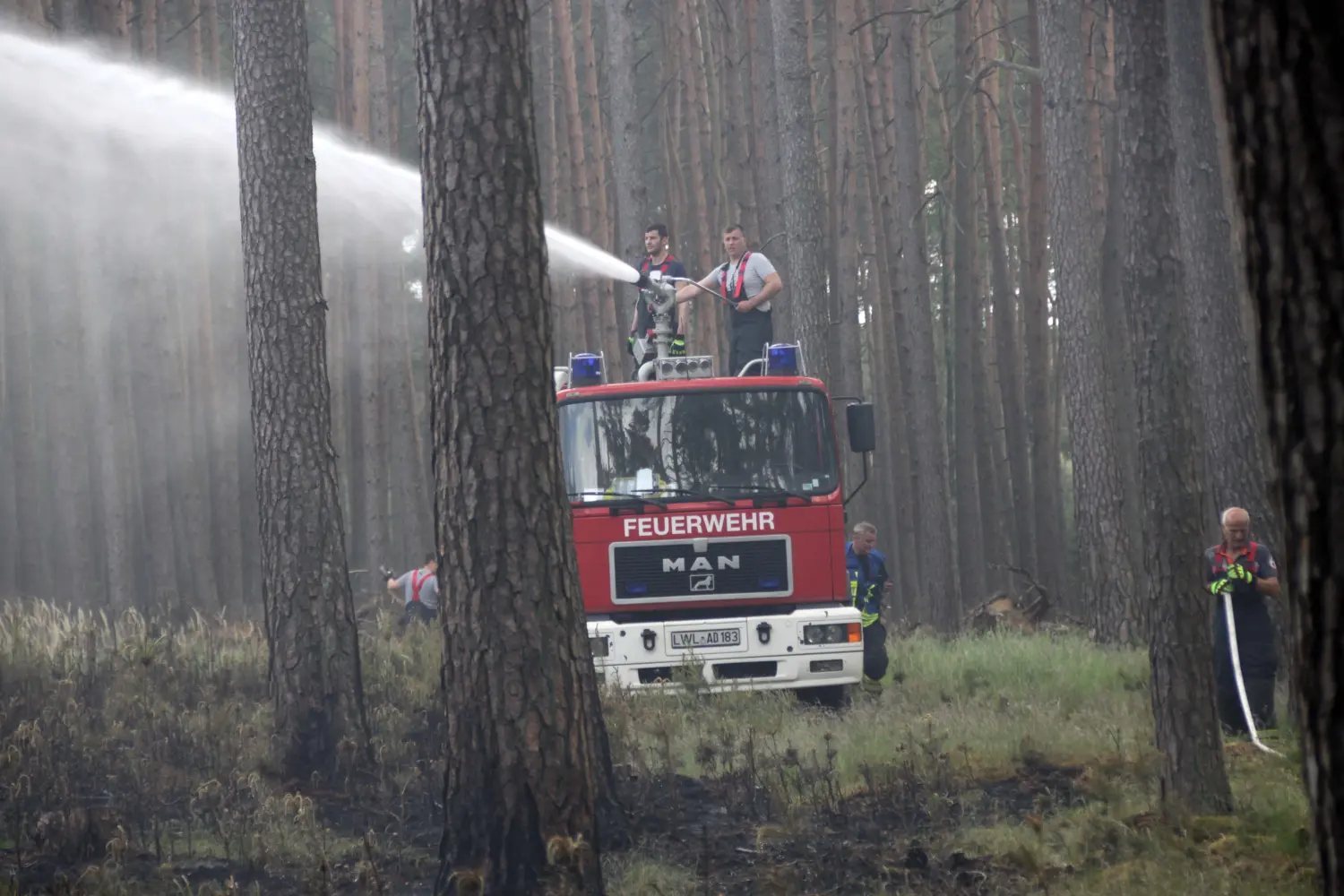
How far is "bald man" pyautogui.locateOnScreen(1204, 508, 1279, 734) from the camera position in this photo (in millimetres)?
9461

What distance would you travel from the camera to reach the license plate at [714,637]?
10867mm

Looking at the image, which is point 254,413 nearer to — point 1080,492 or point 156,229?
point 1080,492

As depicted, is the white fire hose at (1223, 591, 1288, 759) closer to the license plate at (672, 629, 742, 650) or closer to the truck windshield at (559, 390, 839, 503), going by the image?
the truck windshield at (559, 390, 839, 503)

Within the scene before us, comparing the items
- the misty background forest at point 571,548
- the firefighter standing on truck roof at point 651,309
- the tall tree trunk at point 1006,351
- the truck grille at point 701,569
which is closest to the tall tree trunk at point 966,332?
the tall tree trunk at point 1006,351

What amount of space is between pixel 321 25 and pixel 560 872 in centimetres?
2774

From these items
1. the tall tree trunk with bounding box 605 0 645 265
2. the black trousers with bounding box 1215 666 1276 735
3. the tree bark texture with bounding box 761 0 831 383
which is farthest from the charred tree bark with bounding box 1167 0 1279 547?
the tall tree trunk with bounding box 605 0 645 265

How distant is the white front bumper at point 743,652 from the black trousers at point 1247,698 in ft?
8.40

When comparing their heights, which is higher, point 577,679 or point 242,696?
point 577,679

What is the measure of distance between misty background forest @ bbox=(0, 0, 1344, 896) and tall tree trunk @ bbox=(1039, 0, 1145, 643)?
0.05 meters

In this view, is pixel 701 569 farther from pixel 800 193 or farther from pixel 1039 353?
pixel 1039 353

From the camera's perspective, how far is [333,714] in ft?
29.9

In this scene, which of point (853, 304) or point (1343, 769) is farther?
point (853, 304)

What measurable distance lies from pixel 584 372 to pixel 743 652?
246 centimetres

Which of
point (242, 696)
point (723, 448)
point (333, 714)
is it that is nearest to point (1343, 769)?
point (333, 714)
